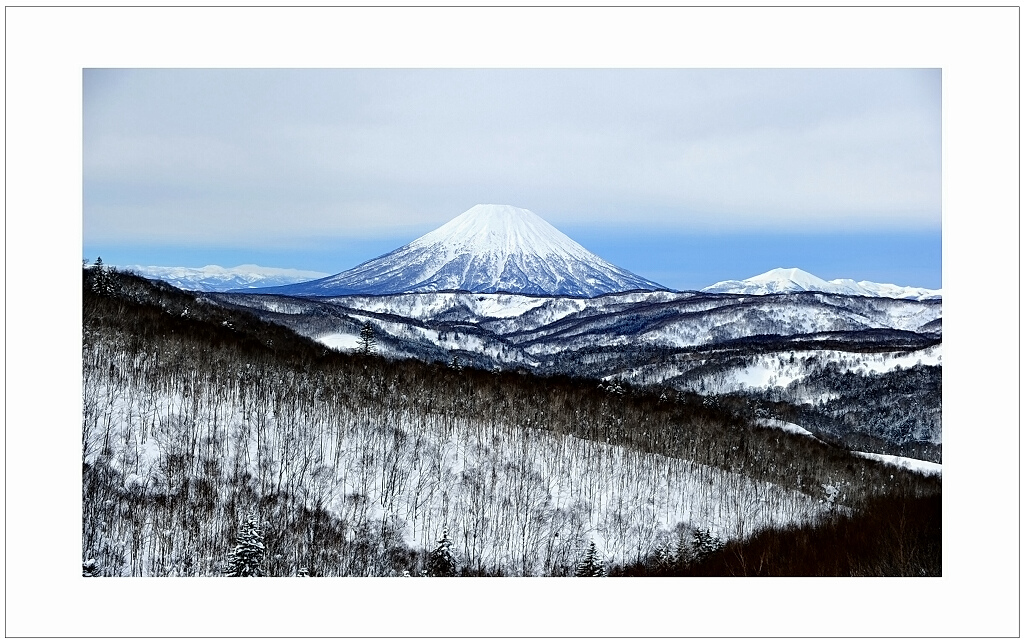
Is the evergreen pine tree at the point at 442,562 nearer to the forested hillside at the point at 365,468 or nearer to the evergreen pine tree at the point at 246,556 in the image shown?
the forested hillside at the point at 365,468

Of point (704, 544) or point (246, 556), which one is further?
point (704, 544)

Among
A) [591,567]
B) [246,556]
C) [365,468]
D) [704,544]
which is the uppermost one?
[365,468]

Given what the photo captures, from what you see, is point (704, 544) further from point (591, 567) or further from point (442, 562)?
point (442, 562)

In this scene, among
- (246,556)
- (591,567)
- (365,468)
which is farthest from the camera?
(365,468)

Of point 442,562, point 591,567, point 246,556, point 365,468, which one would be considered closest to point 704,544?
point 591,567

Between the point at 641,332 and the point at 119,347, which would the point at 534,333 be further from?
the point at 119,347

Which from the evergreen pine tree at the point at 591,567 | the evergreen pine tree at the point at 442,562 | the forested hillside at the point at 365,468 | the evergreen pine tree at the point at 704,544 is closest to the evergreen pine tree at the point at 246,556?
the forested hillside at the point at 365,468
